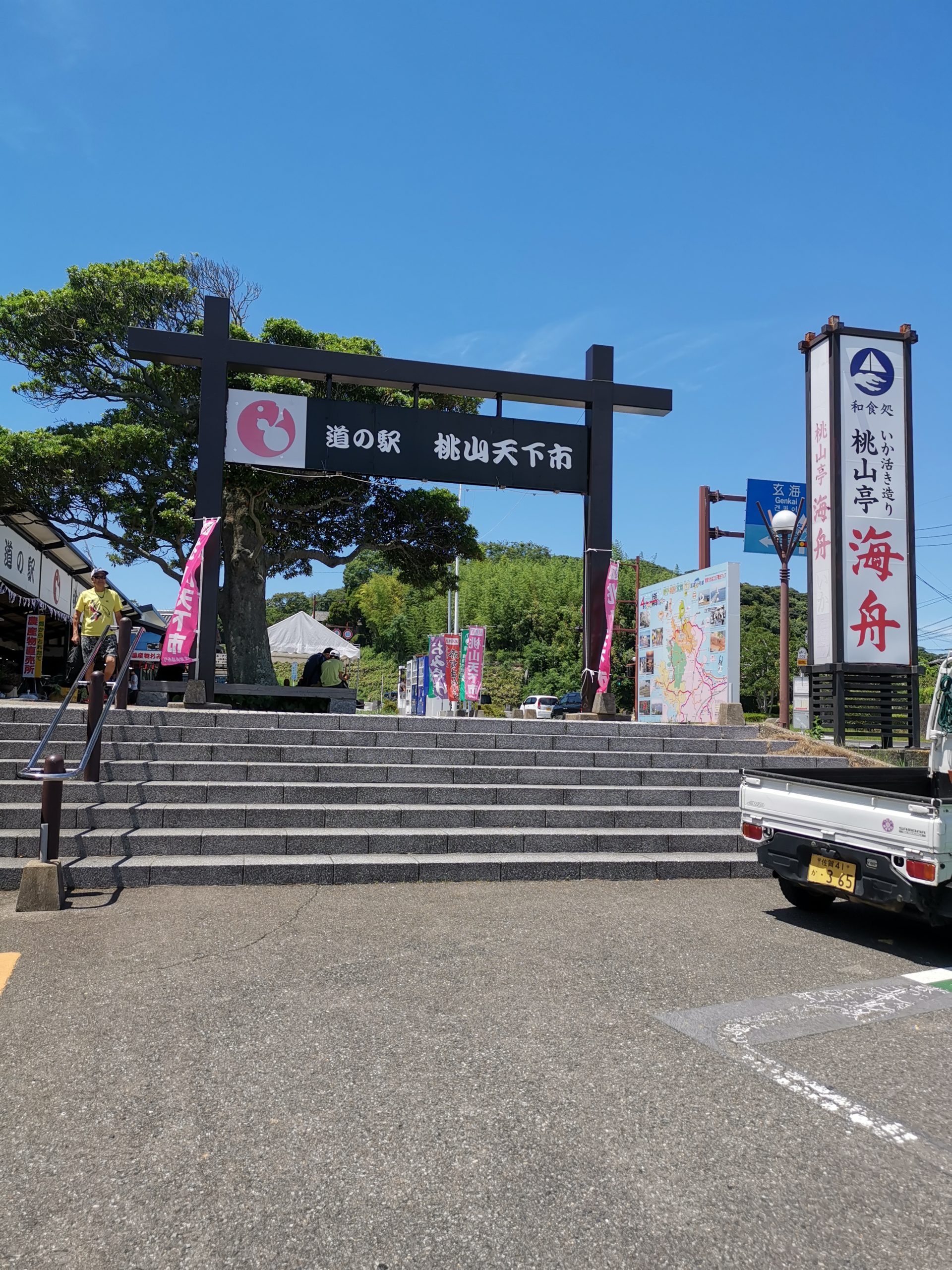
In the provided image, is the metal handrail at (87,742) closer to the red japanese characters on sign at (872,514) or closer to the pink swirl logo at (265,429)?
the pink swirl logo at (265,429)

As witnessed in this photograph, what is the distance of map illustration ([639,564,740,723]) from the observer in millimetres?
13023

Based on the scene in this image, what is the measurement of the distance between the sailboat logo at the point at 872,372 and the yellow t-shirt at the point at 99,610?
946 cm

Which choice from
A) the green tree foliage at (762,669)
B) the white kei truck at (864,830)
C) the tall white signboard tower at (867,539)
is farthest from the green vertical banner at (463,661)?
the green tree foliage at (762,669)

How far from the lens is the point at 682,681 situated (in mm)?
14469

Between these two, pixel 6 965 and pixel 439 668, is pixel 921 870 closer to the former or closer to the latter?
pixel 6 965

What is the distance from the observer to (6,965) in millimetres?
4633

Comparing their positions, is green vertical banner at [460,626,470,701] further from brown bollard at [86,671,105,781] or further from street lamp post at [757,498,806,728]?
brown bollard at [86,671,105,781]

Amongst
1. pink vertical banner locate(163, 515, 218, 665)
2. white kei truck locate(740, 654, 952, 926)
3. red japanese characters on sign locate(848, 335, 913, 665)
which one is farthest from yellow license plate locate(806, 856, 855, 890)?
pink vertical banner locate(163, 515, 218, 665)

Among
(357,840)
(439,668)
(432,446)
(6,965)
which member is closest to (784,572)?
(432,446)

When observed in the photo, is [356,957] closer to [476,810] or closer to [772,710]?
[476,810]

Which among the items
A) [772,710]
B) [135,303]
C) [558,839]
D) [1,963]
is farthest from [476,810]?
[772,710]

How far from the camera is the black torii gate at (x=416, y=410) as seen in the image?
480 inches

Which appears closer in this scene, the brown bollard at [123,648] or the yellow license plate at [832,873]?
the yellow license plate at [832,873]

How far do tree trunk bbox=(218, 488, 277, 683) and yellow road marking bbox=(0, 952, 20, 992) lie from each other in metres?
10.7
